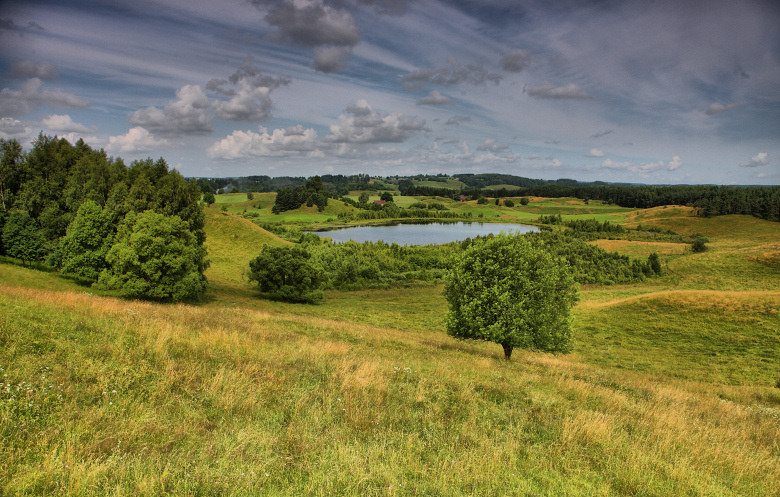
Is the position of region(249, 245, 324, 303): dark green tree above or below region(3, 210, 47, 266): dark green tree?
below

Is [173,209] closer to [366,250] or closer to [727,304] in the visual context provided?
[366,250]

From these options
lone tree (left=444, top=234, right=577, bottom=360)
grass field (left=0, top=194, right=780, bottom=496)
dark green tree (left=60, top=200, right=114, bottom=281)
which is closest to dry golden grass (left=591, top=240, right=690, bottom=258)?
lone tree (left=444, top=234, right=577, bottom=360)

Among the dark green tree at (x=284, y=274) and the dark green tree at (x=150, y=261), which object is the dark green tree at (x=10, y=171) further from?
the dark green tree at (x=284, y=274)

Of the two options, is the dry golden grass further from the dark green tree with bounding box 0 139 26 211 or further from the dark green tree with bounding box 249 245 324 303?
the dark green tree with bounding box 0 139 26 211

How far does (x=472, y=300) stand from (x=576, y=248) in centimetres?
8136

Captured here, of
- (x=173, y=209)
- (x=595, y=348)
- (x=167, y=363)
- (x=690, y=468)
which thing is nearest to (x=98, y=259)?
(x=173, y=209)

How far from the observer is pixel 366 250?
85375 mm

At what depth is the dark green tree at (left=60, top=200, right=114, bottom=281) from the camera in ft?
104

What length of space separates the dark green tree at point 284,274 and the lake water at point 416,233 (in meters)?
67.0

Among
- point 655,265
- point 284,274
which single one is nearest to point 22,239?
point 284,274

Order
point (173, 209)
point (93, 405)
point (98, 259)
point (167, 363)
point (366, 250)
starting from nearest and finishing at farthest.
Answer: point (93, 405), point (167, 363), point (98, 259), point (173, 209), point (366, 250)

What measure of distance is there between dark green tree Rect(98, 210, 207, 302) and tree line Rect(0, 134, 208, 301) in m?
0.07

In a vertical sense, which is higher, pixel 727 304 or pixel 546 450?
pixel 546 450

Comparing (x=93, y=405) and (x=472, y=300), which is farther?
(x=472, y=300)
